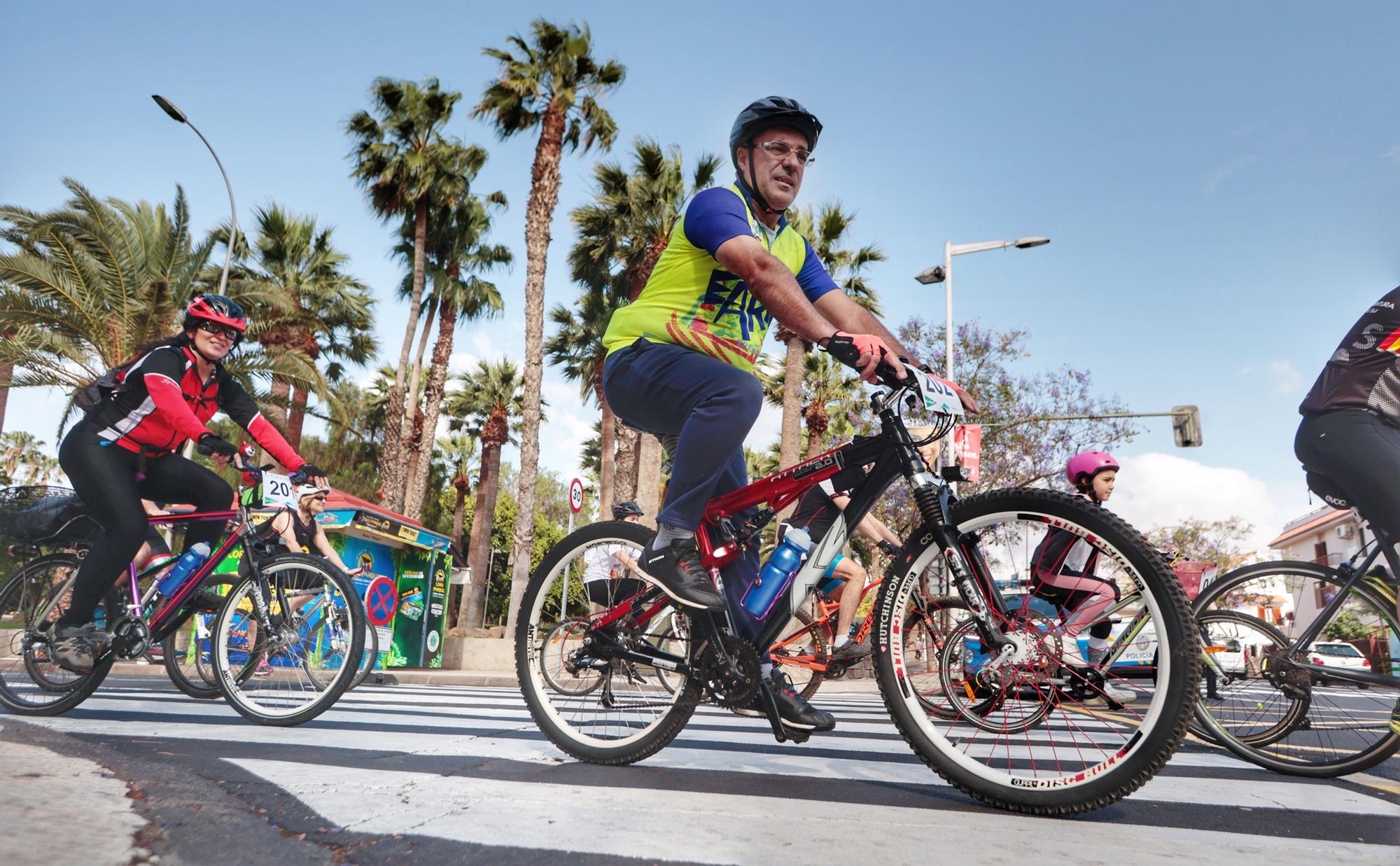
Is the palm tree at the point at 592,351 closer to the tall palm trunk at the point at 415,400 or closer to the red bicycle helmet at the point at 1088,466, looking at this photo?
the tall palm trunk at the point at 415,400

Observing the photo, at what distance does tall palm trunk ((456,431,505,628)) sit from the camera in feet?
95.8

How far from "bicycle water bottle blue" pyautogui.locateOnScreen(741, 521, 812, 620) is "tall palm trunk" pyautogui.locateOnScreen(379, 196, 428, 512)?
2285 centimetres

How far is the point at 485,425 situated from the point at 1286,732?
3350 centimetres

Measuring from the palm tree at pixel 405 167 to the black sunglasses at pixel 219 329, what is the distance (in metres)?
20.4

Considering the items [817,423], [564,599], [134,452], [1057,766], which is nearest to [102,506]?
[134,452]

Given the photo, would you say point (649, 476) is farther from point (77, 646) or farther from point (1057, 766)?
point (1057, 766)

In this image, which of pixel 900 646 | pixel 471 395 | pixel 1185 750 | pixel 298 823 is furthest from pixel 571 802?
pixel 471 395

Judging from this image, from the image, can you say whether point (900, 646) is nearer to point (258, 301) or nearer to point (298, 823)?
point (298, 823)

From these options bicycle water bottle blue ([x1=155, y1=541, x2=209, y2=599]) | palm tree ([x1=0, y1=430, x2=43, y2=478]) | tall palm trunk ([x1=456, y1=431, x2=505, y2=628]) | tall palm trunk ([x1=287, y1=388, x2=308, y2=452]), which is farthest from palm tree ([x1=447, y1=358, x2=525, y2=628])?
palm tree ([x1=0, y1=430, x2=43, y2=478])

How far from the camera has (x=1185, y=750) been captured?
3807 millimetres

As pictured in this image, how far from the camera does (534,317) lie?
66.4ft

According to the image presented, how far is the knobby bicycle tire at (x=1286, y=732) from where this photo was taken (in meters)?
3.25

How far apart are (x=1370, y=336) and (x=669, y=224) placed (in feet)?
66.3

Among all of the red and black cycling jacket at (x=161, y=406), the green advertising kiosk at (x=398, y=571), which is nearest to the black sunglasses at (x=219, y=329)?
the red and black cycling jacket at (x=161, y=406)
